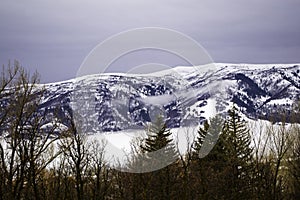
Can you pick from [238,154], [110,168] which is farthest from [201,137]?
[110,168]

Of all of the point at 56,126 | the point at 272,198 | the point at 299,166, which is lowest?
the point at 272,198

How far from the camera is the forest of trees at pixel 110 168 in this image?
24.9m

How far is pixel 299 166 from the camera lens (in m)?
38.3

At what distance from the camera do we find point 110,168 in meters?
33.3

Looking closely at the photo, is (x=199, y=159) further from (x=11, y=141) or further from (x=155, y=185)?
(x=11, y=141)

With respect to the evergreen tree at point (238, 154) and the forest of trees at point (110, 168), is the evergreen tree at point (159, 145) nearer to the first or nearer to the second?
the forest of trees at point (110, 168)

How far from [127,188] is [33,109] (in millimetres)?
10408

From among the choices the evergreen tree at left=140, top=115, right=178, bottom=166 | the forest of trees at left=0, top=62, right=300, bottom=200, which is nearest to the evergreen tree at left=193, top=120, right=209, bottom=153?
the forest of trees at left=0, top=62, right=300, bottom=200

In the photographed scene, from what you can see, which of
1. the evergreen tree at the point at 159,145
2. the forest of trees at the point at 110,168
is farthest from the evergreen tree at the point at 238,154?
the evergreen tree at the point at 159,145

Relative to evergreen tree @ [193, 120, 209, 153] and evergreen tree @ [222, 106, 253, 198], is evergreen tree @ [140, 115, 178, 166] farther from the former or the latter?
evergreen tree @ [222, 106, 253, 198]

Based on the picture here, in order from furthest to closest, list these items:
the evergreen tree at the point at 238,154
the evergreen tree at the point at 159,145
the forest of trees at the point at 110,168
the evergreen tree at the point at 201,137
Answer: the evergreen tree at the point at 201,137 < the evergreen tree at the point at 159,145 < the evergreen tree at the point at 238,154 < the forest of trees at the point at 110,168

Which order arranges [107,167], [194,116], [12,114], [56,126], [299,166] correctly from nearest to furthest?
[12,114], [56,126], [194,116], [107,167], [299,166]

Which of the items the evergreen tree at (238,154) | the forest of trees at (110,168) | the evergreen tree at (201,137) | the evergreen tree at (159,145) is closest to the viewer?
the forest of trees at (110,168)

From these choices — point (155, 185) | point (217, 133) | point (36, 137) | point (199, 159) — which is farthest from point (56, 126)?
point (217, 133)
